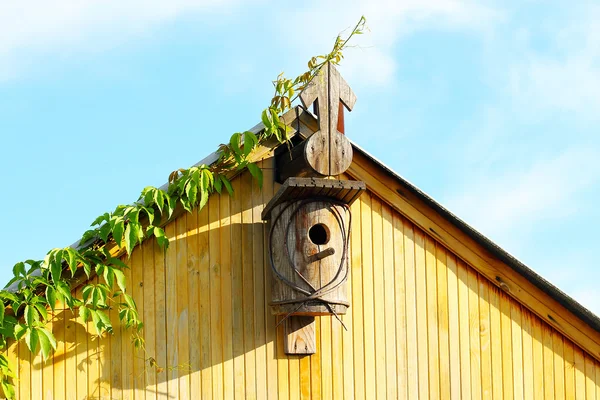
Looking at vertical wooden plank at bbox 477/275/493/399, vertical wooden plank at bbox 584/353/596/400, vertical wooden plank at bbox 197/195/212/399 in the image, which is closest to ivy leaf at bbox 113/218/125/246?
vertical wooden plank at bbox 197/195/212/399

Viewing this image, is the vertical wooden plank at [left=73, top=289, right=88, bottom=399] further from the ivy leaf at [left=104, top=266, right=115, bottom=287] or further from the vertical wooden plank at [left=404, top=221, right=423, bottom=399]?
the vertical wooden plank at [left=404, top=221, right=423, bottom=399]

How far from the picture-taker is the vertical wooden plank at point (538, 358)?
6301mm

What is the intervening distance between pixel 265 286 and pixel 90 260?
1.10m

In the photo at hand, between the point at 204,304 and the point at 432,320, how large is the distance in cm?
Result: 151

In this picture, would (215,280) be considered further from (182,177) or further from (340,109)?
(340,109)

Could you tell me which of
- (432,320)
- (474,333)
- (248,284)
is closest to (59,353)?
(248,284)

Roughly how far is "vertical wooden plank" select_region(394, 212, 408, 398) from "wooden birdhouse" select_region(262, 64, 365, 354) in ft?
1.83

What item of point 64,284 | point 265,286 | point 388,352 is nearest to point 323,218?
point 265,286

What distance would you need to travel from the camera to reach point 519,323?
6355mm

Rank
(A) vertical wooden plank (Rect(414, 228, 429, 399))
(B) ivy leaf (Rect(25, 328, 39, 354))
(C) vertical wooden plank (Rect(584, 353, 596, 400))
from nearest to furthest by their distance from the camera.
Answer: (B) ivy leaf (Rect(25, 328, 39, 354)), (A) vertical wooden plank (Rect(414, 228, 429, 399)), (C) vertical wooden plank (Rect(584, 353, 596, 400))

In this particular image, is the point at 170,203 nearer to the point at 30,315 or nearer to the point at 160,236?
the point at 160,236

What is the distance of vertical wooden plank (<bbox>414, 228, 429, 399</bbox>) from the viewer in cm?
617

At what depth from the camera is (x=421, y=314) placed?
6238mm

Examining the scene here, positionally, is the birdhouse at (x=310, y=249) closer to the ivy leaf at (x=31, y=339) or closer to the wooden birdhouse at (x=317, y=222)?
the wooden birdhouse at (x=317, y=222)
